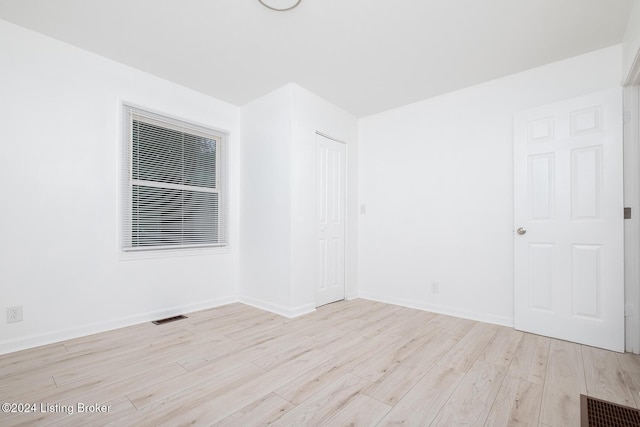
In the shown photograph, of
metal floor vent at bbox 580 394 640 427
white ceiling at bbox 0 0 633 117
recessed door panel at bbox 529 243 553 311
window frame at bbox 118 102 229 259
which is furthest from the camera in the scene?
window frame at bbox 118 102 229 259

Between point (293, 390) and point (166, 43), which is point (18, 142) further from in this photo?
point (293, 390)

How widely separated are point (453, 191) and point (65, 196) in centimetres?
396

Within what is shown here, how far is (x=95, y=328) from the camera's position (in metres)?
2.77

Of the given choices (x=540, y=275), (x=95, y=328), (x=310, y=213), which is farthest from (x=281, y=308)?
(x=540, y=275)

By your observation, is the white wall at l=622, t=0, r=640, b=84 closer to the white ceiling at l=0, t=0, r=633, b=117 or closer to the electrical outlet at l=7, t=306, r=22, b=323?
the white ceiling at l=0, t=0, r=633, b=117

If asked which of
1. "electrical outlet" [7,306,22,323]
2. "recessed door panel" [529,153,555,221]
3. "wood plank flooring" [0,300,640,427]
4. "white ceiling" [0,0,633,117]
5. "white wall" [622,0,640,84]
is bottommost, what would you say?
"wood plank flooring" [0,300,640,427]

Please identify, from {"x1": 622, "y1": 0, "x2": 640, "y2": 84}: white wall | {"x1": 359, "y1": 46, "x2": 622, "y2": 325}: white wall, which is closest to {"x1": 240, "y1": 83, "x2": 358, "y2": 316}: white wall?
{"x1": 359, "y1": 46, "x2": 622, "y2": 325}: white wall

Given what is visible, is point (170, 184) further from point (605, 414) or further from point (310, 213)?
point (605, 414)

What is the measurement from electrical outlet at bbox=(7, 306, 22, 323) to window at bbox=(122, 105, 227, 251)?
0.89 meters

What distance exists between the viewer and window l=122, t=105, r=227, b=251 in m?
3.09

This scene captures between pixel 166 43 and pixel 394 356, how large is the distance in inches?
132

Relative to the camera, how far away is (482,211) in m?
3.28

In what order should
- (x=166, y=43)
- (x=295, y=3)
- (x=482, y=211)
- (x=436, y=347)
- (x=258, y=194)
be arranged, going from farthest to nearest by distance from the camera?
(x=258, y=194)
(x=482, y=211)
(x=166, y=43)
(x=436, y=347)
(x=295, y=3)

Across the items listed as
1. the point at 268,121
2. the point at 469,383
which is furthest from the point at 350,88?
the point at 469,383
